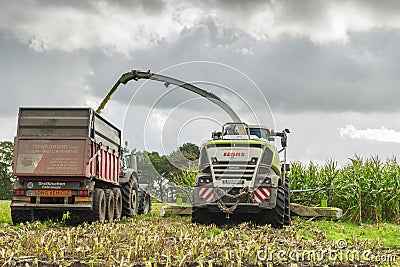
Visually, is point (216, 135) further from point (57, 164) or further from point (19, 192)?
point (19, 192)

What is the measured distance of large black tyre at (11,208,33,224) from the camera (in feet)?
48.3

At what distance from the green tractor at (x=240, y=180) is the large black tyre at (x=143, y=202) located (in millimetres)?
7047

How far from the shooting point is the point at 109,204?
15.9 meters

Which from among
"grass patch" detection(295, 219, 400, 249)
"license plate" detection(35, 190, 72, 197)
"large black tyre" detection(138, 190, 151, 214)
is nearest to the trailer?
"license plate" detection(35, 190, 72, 197)

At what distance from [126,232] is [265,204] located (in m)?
3.87

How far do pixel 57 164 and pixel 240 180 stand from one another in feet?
14.7

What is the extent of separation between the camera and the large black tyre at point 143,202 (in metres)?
21.2

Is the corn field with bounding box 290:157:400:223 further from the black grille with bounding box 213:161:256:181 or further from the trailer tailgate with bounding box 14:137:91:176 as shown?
the trailer tailgate with bounding box 14:137:91:176

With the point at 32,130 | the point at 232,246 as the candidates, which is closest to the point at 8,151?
the point at 32,130

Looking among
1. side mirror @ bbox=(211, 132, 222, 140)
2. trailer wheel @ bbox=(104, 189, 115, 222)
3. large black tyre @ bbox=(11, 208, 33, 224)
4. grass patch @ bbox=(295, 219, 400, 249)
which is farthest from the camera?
trailer wheel @ bbox=(104, 189, 115, 222)

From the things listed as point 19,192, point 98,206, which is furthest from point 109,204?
point 19,192

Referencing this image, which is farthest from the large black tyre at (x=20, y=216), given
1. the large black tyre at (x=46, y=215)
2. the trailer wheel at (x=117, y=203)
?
the trailer wheel at (x=117, y=203)

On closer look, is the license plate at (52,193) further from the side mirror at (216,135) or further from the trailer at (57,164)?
the side mirror at (216,135)

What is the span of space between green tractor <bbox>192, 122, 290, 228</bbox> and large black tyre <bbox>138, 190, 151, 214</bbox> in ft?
23.1
